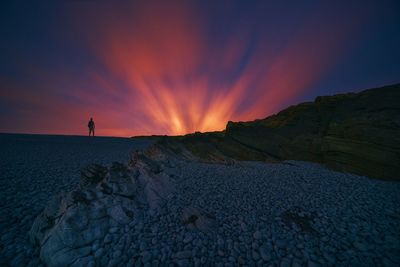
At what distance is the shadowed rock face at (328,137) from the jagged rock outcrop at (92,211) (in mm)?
11409

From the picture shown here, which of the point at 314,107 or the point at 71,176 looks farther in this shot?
the point at 314,107

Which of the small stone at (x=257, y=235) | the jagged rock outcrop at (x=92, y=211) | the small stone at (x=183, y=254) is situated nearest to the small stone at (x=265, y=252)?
the small stone at (x=257, y=235)

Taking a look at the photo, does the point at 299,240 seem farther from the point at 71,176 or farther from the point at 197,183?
the point at 71,176

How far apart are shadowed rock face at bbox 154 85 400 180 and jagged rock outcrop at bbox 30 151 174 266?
1141 centimetres

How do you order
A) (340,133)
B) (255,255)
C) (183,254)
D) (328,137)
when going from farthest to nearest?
(328,137), (340,133), (255,255), (183,254)

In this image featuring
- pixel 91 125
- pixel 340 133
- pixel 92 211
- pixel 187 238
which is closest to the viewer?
pixel 187 238

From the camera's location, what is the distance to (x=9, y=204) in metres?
6.98

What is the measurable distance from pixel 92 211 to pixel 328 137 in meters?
18.8

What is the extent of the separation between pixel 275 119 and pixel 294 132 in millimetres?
3296

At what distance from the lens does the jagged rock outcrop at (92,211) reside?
4.43m

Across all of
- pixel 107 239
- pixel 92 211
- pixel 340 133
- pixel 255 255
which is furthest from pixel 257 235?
pixel 340 133

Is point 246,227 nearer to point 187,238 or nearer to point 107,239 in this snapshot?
point 187,238

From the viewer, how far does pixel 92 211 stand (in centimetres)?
535

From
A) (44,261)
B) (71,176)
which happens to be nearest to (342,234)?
(44,261)
